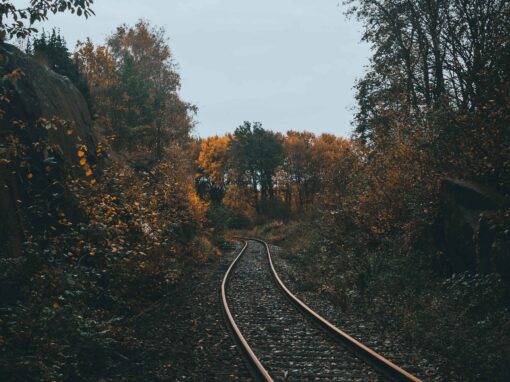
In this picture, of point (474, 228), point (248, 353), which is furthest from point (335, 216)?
point (248, 353)

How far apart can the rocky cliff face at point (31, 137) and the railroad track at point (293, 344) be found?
4.51m

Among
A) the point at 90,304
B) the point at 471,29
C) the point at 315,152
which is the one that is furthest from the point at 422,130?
the point at 315,152

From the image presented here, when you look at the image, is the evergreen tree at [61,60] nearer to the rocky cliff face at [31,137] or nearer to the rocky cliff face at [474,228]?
the rocky cliff face at [31,137]

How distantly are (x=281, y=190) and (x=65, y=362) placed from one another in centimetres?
6024

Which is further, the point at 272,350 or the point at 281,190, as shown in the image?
the point at 281,190

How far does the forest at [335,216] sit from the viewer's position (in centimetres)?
697

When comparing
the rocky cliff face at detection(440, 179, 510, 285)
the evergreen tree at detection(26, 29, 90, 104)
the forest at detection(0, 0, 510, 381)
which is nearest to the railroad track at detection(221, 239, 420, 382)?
the forest at detection(0, 0, 510, 381)

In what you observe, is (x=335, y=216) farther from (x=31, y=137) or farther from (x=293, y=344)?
(x=31, y=137)

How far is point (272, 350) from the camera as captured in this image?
775cm

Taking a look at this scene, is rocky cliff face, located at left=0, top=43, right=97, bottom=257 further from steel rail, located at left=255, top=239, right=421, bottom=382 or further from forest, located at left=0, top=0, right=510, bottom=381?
steel rail, located at left=255, top=239, right=421, bottom=382

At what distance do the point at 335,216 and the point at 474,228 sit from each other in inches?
385

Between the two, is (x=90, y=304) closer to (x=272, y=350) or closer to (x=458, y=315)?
(x=272, y=350)

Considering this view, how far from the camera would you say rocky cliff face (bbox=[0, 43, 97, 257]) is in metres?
7.57

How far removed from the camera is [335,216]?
19328 millimetres
